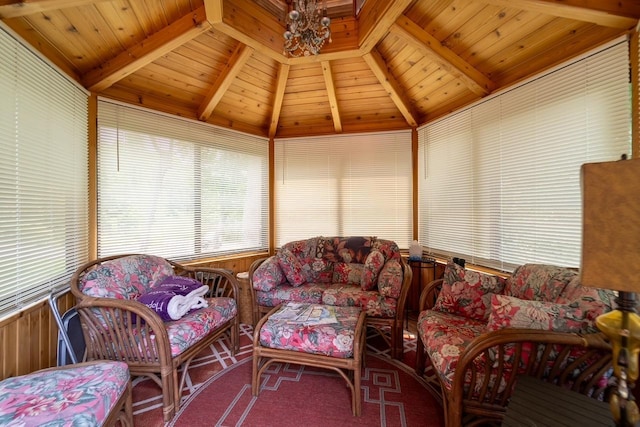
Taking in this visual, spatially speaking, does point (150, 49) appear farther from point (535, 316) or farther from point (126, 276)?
point (535, 316)

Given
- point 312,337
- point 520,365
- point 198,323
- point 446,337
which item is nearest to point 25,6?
point 198,323

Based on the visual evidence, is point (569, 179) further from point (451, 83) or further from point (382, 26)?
point (382, 26)

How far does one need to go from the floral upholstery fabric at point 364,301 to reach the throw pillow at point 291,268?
39cm

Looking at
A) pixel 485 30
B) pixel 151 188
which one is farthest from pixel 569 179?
pixel 151 188

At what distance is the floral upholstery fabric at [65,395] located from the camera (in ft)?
3.52

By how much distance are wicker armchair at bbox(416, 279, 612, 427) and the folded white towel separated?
192cm

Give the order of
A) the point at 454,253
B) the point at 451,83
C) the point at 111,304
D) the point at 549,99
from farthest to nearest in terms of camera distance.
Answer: the point at 454,253
the point at 451,83
the point at 549,99
the point at 111,304

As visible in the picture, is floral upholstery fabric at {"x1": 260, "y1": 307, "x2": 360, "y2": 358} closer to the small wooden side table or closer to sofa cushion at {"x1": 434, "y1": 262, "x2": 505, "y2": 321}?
sofa cushion at {"x1": 434, "y1": 262, "x2": 505, "y2": 321}

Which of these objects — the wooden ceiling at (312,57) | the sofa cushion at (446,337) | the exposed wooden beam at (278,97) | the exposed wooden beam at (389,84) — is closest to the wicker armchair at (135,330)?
the sofa cushion at (446,337)

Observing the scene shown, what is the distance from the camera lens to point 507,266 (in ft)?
8.23

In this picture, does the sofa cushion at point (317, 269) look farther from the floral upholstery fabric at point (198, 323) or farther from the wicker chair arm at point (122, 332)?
the wicker chair arm at point (122, 332)

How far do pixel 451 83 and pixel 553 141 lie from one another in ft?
4.03

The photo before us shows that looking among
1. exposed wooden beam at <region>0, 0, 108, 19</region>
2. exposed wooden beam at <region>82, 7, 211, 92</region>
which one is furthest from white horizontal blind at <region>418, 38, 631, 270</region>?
exposed wooden beam at <region>0, 0, 108, 19</region>

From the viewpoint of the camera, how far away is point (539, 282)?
5.90ft
